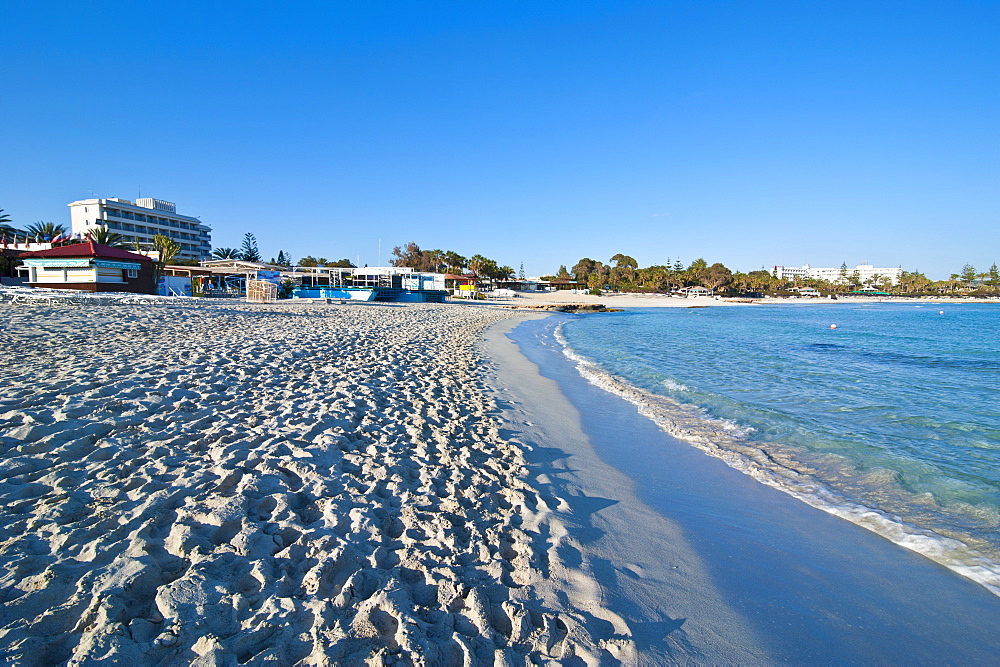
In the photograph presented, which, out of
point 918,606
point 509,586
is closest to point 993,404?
point 918,606

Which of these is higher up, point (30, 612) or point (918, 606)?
point (30, 612)

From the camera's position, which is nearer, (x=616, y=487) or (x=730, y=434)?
(x=616, y=487)

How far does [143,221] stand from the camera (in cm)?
7650

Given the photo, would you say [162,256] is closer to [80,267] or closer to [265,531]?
[80,267]

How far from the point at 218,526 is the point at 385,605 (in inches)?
55.3

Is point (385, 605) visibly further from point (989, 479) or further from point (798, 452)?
point (989, 479)

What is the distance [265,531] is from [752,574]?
11.3 feet

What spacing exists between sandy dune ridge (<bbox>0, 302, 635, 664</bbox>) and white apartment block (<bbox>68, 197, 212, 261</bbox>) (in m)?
80.5

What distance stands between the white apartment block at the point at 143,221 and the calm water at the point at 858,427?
270 feet

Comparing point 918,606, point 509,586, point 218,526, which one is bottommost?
point 918,606

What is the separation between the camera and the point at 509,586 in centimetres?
282

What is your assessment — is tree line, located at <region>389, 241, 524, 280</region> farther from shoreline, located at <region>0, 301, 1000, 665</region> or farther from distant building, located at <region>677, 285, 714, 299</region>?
shoreline, located at <region>0, 301, 1000, 665</region>

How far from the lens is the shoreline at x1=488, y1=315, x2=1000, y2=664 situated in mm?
2691

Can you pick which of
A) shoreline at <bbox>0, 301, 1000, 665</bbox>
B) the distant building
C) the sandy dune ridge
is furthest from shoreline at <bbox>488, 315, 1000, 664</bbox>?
the distant building
